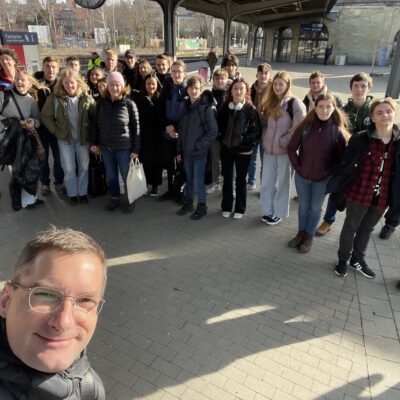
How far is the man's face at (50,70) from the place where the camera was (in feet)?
17.0

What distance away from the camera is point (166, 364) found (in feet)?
8.90

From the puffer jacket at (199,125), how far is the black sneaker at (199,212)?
0.81 meters

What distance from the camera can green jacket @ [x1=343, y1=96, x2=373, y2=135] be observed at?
4.12 metres

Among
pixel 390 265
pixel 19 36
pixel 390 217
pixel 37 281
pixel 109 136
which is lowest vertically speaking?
pixel 390 265

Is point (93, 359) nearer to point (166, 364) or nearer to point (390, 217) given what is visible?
point (166, 364)

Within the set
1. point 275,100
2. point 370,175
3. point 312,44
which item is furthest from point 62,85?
point 312,44

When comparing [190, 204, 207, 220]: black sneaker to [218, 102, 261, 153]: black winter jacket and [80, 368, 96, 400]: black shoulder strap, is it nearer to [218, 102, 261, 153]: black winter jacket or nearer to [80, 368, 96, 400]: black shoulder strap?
[218, 102, 261, 153]: black winter jacket

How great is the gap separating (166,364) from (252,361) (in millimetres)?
690

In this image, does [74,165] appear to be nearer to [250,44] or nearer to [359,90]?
[359,90]

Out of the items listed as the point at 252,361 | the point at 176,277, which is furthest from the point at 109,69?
the point at 252,361

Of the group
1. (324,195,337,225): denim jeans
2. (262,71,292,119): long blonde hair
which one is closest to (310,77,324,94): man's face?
(262,71,292,119): long blonde hair

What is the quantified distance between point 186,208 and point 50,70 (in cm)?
295

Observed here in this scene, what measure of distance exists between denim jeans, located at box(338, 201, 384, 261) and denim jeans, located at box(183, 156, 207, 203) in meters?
2.02

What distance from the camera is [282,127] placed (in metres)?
4.27
